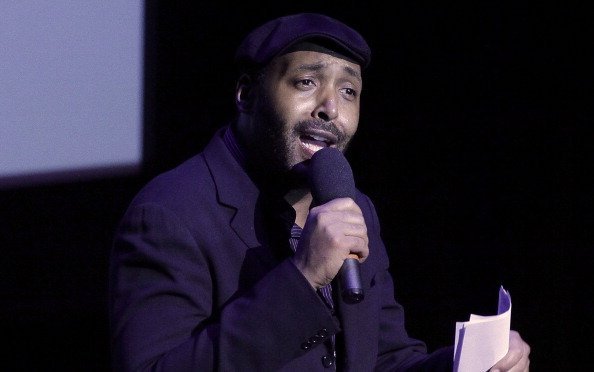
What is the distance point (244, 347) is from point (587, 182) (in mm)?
1809

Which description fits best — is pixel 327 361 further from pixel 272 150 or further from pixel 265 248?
pixel 272 150

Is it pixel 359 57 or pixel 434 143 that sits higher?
pixel 359 57

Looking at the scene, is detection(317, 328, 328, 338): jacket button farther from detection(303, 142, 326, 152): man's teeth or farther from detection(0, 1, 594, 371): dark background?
detection(0, 1, 594, 371): dark background

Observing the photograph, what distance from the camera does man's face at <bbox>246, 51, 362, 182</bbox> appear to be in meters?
1.69

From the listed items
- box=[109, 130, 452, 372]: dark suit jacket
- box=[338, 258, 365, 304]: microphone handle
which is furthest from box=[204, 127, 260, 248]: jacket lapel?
box=[338, 258, 365, 304]: microphone handle

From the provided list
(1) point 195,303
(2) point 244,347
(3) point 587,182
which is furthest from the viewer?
(3) point 587,182

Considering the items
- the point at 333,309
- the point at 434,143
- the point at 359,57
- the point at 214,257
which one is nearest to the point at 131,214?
the point at 214,257

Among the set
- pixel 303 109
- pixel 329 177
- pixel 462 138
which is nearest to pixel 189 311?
pixel 329 177

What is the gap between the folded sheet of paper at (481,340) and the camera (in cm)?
154

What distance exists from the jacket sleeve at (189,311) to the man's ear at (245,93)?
1.12 ft

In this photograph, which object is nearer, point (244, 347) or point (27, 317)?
point (244, 347)

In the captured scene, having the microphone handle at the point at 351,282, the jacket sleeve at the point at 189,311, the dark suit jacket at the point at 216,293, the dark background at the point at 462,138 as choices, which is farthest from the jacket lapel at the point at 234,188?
the dark background at the point at 462,138

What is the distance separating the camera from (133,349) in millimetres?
1466

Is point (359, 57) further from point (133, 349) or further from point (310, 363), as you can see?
point (133, 349)
